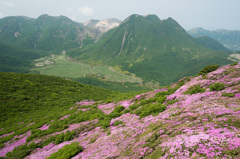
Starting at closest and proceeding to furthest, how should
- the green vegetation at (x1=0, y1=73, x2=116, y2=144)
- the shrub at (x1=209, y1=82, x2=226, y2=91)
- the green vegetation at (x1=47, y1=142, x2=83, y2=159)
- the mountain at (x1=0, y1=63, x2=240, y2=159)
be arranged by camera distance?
the mountain at (x1=0, y1=63, x2=240, y2=159) → the green vegetation at (x1=47, y1=142, x2=83, y2=159) → the shrub at (x1=209, y1=82, x2=226, y2=91) → the green vegetation at (x1=0, y1=73, x2=116, y2=144)

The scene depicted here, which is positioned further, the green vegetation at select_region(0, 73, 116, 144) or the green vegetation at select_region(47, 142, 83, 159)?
the green vegetation at select_region(0, 73, 116, 144)

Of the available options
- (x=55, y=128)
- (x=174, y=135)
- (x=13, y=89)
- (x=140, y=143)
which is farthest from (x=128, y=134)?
(x=13, y=89)

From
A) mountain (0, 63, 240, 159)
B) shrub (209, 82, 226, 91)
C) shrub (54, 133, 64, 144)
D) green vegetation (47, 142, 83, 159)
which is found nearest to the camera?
mountain (0, 63, 240, 159)

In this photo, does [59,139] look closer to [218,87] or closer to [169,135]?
[169,135]

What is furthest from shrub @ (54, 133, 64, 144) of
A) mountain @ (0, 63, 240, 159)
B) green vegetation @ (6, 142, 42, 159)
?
green vegetation @ (6, 142, 42, 159)

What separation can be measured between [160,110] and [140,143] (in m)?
5.73

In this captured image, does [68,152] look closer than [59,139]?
Yes

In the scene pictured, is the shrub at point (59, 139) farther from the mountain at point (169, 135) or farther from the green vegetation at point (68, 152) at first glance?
the green vegetation at point (68, 152)

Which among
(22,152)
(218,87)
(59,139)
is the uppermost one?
(218,87)

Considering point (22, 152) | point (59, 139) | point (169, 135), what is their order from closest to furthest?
point (169, 135) → point (22, 152) → point (59, 139)

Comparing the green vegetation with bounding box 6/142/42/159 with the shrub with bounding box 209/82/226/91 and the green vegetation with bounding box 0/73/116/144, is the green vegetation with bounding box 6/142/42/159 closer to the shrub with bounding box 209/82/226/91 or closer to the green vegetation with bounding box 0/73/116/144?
the green vegetation with bounding box 0/73/116/144

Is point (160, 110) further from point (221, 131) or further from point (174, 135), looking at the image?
point (221, 131)

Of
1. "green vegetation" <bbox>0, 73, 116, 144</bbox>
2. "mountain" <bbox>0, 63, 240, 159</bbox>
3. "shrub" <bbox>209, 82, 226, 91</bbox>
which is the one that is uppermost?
"shrub" <bbox>209, 82, 226, 91</bbox>

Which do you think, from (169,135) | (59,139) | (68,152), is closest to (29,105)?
(59,139)
